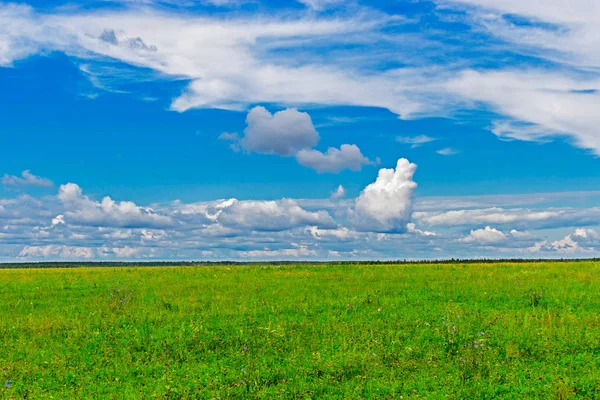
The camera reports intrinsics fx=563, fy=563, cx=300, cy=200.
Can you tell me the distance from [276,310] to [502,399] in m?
12.3

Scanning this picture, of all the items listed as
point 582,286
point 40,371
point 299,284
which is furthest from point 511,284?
point 40,371

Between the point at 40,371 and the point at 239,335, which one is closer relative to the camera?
the point at 40,371

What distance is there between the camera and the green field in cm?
1445

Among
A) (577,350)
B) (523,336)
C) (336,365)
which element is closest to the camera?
(336,365)

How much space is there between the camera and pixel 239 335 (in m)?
19.3

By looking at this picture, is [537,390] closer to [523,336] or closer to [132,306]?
[523,336]

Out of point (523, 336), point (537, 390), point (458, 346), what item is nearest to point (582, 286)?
point (523, 336)

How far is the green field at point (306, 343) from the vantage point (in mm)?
14453

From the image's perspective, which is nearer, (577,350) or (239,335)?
(577,350)

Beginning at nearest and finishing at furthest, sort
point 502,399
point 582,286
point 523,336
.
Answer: point 502,399 → point 523,336 → point 582,286

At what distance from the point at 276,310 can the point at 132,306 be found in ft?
23.1

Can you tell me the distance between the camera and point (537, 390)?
45.6ft

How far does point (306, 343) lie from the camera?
61.3 feet

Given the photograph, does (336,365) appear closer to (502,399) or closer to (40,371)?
(502,399)
